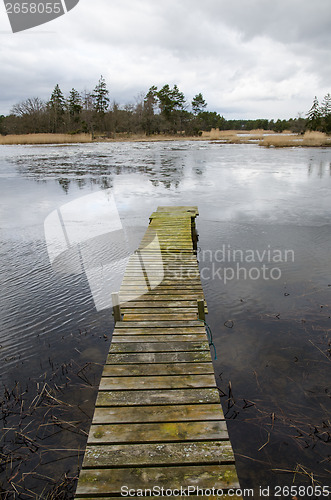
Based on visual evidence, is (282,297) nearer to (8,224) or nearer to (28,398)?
(28,398)

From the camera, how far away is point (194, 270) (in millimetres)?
6176

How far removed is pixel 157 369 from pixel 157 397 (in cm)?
42

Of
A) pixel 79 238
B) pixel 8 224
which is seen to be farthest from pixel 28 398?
pixel 8 224

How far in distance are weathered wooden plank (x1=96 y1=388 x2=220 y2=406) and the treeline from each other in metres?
73.9

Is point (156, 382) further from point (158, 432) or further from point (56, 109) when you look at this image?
point (56, 109)

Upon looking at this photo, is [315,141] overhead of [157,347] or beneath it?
overhead

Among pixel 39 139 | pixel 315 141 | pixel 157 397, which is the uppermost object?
pixel 39 139

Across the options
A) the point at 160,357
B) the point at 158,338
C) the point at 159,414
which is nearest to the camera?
the point at 159,414

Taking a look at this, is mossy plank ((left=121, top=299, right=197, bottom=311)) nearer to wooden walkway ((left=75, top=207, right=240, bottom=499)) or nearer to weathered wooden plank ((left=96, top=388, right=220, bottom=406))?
wooden walkway ((left=75, top=207, right=240, bottom=499))

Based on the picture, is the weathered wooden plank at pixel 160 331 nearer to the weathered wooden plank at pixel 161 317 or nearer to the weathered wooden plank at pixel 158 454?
the weathered wooden plank at pixel 161 317

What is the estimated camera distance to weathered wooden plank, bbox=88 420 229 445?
2.56 metres

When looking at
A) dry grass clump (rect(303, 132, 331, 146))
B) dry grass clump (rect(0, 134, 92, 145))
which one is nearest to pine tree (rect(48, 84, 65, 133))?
dry grass clump (rect(0, 134, 92, 145))

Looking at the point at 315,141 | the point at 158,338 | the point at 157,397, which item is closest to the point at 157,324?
the point at 158,338

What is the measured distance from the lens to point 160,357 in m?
3.63
